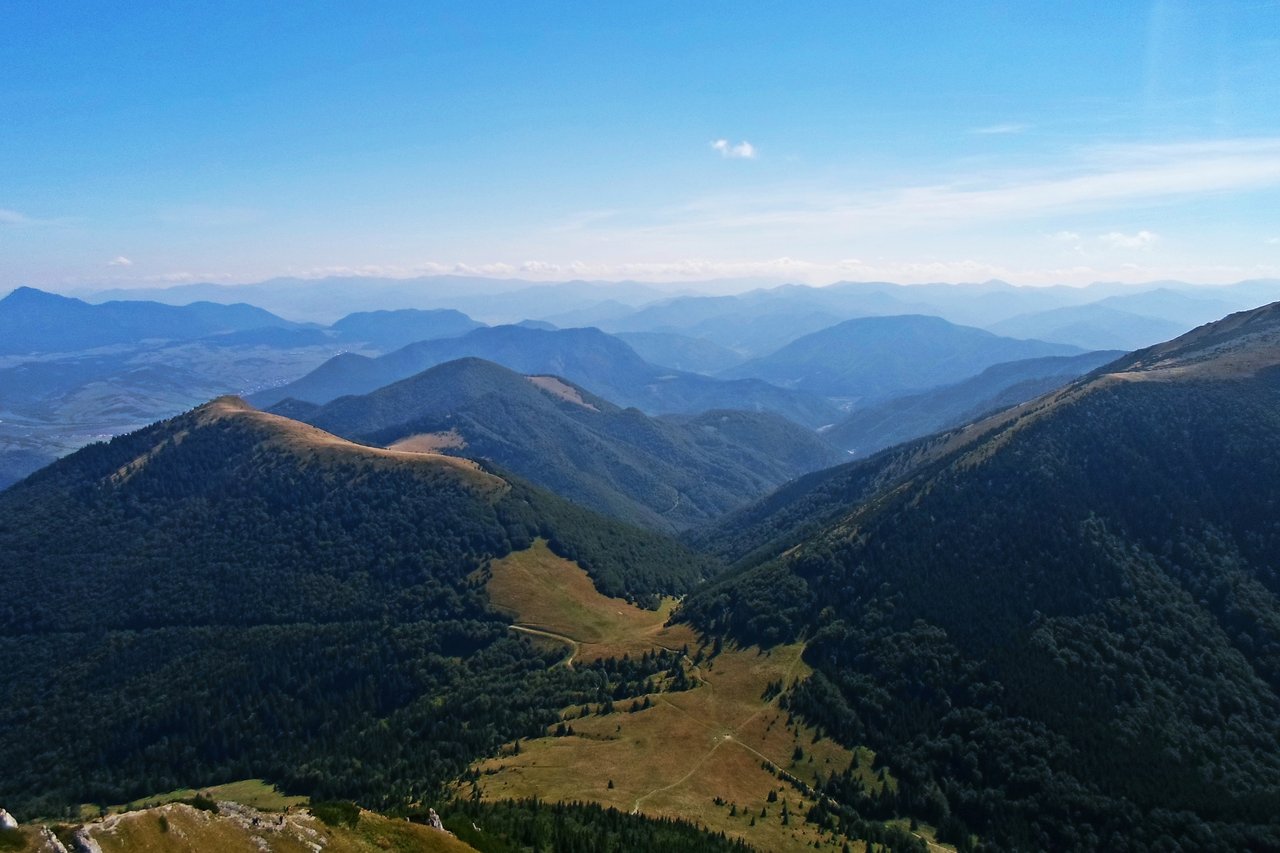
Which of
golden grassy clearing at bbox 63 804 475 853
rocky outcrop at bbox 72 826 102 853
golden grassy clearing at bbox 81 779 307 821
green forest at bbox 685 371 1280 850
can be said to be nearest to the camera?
rocky outcrop at bbox 72 826 102 853

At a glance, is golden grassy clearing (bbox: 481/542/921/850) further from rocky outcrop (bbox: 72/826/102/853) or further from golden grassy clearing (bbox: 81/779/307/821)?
rocky outcrop (bbox: 72/826/102/853)

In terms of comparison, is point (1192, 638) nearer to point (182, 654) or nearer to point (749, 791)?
point (749, 791)

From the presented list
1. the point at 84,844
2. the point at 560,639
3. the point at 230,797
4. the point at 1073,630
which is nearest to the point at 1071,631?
the point at 1073,630

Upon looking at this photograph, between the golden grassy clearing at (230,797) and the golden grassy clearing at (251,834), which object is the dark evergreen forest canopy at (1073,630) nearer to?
the golden grassy clearing at (251,834)

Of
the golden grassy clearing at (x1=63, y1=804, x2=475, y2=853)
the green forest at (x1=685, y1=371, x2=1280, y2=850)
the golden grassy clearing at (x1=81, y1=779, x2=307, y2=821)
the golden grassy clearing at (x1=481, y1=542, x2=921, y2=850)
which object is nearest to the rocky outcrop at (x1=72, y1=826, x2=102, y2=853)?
the golden grassy clearing at (x1=63, y1=804, x2=475, y2=853)

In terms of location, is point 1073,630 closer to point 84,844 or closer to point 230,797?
point 84,844
